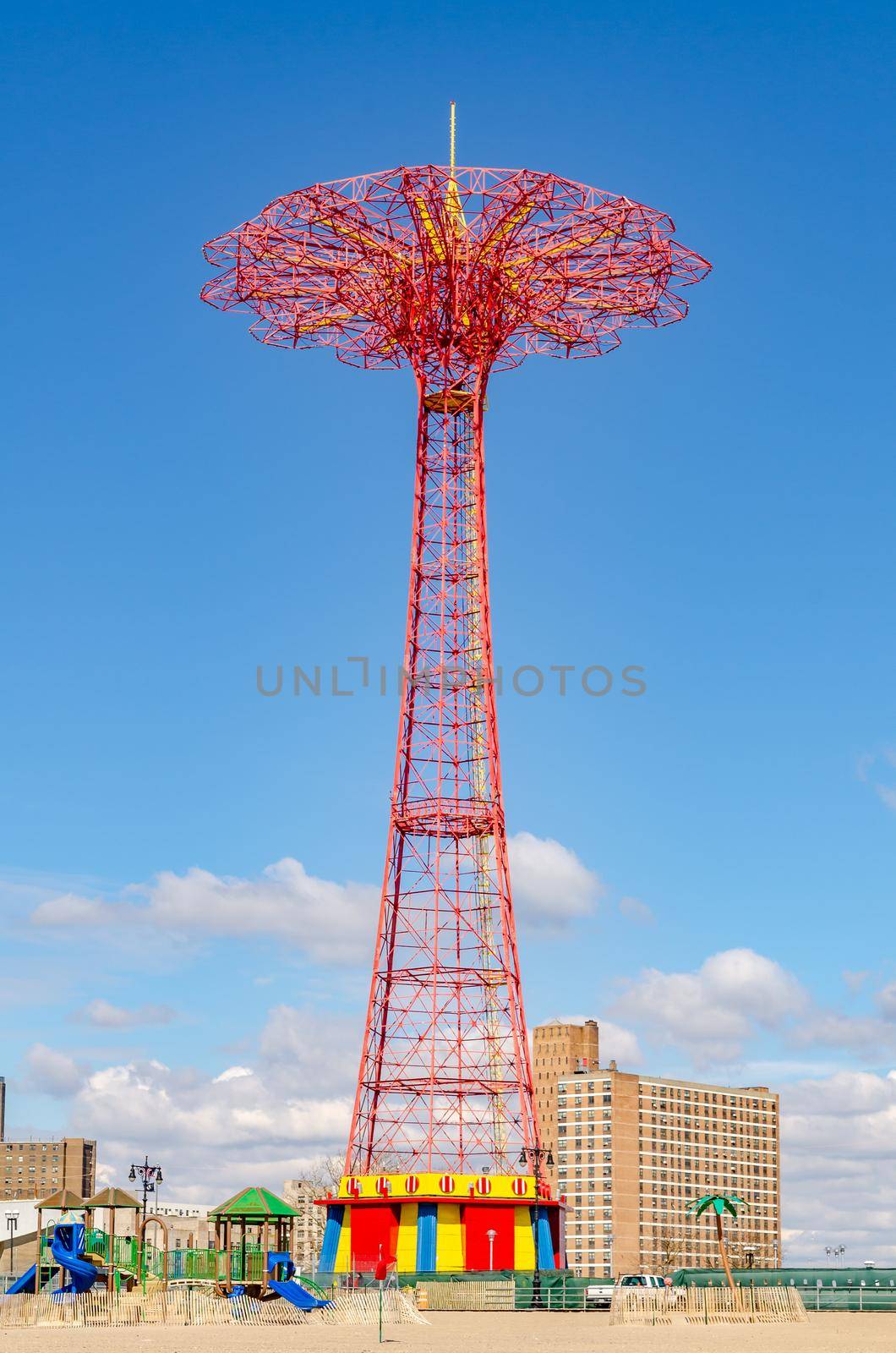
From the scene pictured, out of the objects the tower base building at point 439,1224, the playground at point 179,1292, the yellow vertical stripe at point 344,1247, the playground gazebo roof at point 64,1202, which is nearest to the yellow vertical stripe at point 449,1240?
the tower base building at point 439,1224

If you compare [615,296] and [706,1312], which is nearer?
[706,1312]

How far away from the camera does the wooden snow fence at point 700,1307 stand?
4747cm

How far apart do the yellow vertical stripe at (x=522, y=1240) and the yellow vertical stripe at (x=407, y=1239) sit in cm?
345

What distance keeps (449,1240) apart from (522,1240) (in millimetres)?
2739

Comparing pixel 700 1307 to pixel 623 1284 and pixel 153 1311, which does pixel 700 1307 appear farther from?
pixel 623 1284

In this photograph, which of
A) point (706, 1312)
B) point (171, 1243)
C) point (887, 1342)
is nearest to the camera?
point (887, 1342)

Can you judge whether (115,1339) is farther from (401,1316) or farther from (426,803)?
(426,803)

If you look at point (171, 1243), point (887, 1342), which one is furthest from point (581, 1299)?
point (171, 1243)

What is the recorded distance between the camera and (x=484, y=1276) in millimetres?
59531

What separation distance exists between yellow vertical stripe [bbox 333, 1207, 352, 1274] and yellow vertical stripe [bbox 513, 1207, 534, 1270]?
5.52m

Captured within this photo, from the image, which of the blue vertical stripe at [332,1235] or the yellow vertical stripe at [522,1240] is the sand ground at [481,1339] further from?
the blue vertical stripe at [332,1235]

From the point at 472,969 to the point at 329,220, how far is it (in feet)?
87.6

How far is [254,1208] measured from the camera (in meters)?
55.6

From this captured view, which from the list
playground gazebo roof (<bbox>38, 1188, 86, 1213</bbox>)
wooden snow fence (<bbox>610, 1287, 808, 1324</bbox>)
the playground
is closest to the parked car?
the playground
